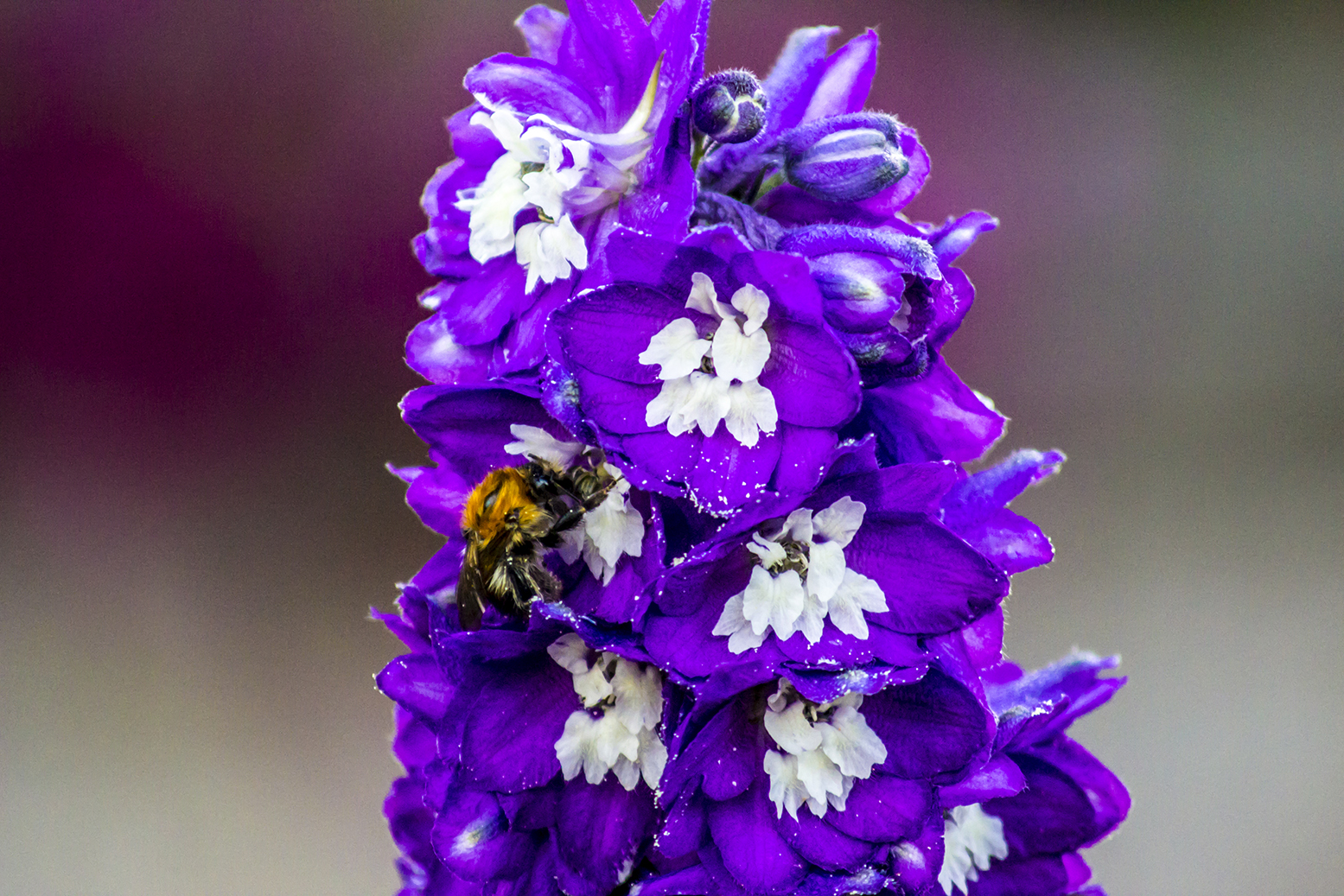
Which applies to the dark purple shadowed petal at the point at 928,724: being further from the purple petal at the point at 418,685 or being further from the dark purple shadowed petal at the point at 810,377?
the purple petal at the point at 418,685

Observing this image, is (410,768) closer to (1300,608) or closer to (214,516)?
(214,516)

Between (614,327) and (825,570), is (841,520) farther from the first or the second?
(614,327)

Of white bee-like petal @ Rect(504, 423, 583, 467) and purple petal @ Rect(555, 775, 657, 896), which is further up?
white bee-like petal @ Rect(504, 423, 583, 467)

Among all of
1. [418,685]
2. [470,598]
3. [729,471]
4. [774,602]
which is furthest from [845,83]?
[418,685]

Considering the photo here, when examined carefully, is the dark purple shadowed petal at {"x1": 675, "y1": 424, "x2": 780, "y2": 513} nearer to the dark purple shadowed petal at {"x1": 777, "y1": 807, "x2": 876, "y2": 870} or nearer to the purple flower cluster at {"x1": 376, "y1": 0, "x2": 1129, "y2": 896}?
the purple flower cluster at {"x1": 376, "y1": 0, "x2": 1129, "y2": 896}

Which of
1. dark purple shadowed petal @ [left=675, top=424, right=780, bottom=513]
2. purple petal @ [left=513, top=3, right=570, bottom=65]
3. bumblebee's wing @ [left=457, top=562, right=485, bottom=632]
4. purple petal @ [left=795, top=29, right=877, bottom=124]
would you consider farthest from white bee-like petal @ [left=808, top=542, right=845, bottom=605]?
purple petal @ [left=513, top=3, right=570, bottom=65]

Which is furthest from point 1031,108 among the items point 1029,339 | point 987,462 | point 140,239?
point 140,239
